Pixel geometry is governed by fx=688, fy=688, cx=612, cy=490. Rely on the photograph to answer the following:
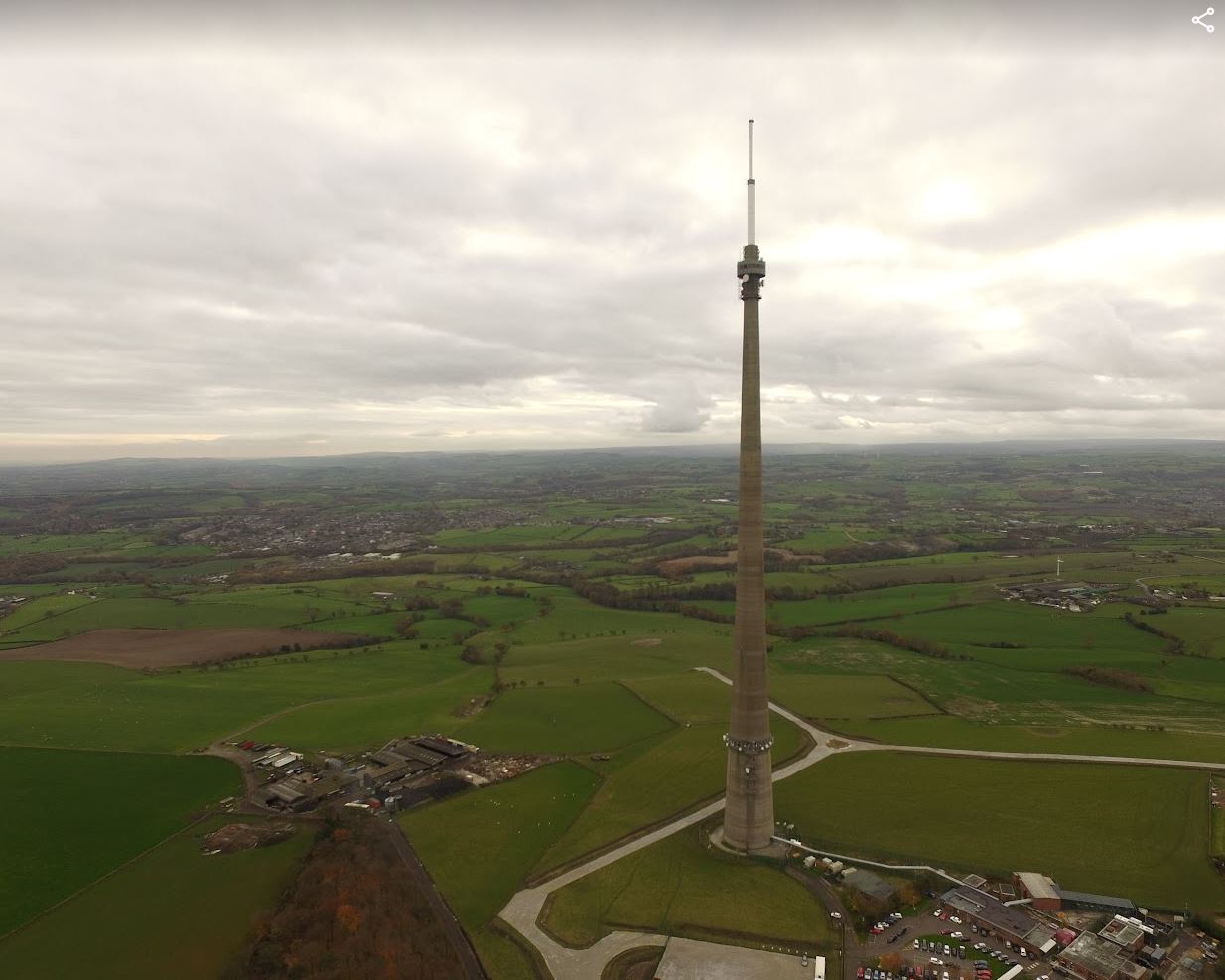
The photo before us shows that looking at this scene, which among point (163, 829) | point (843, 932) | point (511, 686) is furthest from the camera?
point (511, 686)

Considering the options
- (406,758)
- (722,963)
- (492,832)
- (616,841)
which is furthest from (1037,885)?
(406,758)

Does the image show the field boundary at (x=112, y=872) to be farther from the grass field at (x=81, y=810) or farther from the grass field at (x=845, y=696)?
the grass field at (x=845, y=696)

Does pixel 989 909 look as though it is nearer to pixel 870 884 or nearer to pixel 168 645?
pixel 870 884

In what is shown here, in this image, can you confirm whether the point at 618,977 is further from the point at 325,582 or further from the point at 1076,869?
the point at 325,582

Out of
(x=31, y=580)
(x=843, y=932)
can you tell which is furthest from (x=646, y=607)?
(x=31, y=580)

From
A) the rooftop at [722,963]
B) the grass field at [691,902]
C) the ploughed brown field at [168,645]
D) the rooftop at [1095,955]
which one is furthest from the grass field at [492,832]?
the ploughed brown field at [168,645]

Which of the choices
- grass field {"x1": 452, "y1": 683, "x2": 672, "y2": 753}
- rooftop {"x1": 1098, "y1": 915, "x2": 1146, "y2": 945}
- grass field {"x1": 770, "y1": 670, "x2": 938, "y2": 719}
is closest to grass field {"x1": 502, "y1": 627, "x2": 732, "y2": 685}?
grass field {"x1": 452, "y1": 683, "x2": 672, "y2": 753}

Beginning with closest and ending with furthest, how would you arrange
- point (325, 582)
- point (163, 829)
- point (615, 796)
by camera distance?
point (163, 829), point (615, 796), point (325, 582)
